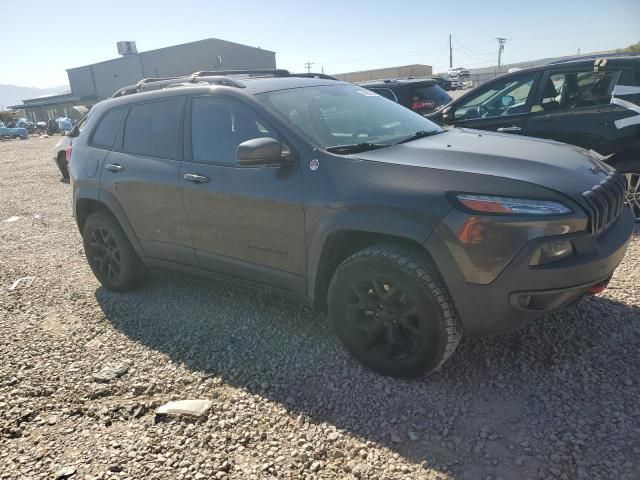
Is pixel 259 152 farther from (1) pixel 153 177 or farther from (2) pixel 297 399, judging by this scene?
(2) pixel 297 399

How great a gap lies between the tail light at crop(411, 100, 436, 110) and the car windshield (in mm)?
4709

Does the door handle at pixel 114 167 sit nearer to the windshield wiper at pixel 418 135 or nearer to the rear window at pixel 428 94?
the windshield wiper at pixel 418 135

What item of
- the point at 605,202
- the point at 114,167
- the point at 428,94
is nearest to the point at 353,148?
the point at 605,202

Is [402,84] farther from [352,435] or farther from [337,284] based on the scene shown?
[352,435]

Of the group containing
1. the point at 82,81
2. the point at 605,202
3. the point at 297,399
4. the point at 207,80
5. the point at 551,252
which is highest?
the point at 82,81

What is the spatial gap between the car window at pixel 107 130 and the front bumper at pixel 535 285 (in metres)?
3.31

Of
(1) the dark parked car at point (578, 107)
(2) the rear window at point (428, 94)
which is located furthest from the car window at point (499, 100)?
(2) the rear window at point (428, 94)

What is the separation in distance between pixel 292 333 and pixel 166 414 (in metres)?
1.07

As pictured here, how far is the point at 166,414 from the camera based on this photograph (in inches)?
110

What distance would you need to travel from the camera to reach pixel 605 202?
270 cm

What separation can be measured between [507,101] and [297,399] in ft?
14.9

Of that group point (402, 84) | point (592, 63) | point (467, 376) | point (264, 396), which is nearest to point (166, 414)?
point (264, 396)

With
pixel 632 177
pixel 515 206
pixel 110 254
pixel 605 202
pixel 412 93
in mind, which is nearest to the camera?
pixel 515 206

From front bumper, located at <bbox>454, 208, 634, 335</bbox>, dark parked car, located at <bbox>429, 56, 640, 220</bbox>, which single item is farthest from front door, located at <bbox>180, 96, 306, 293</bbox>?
dark parked car, located at <bbox>429, 56, 640, 220</bbox>
